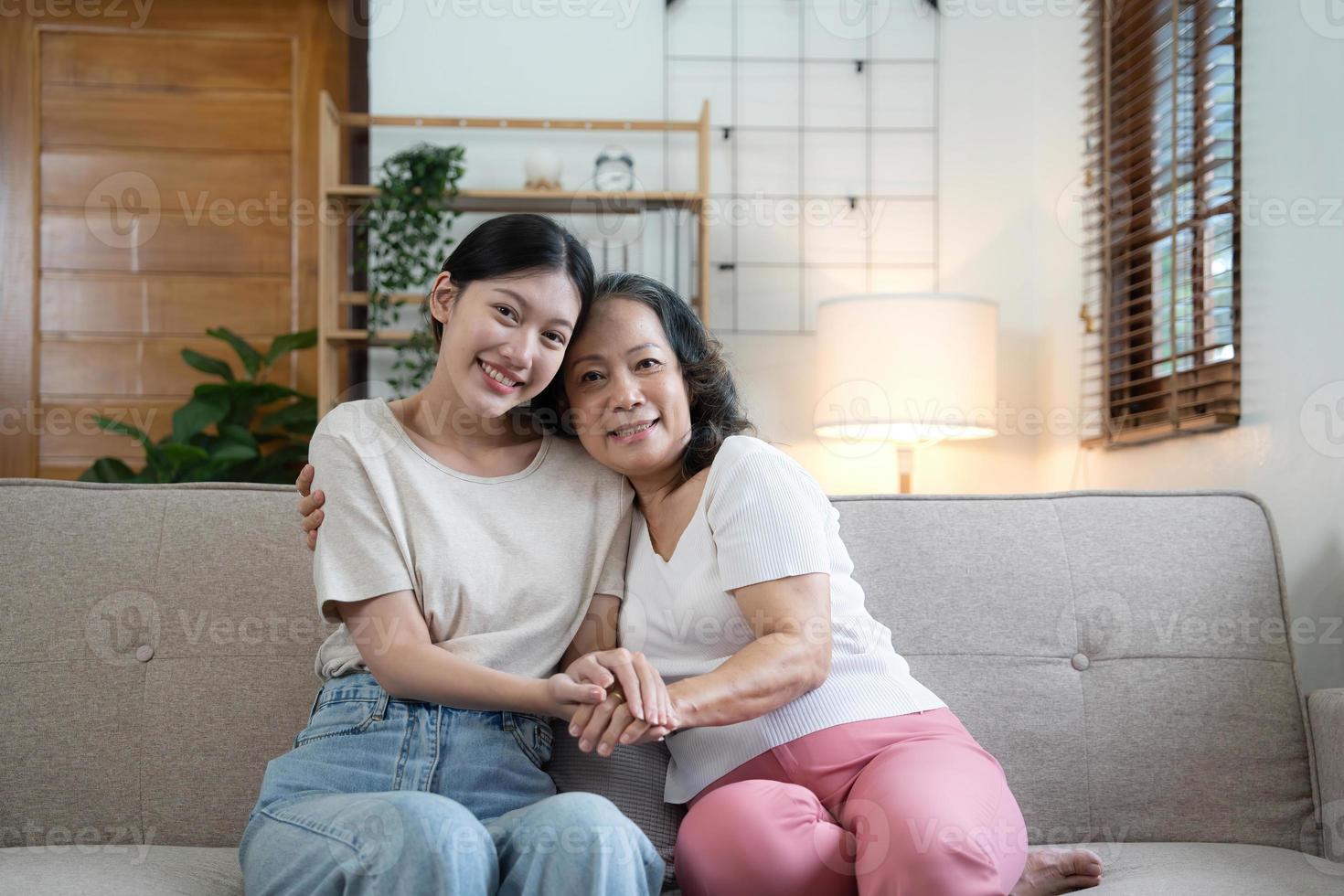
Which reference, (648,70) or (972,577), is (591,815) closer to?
(972,577)

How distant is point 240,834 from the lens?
1484mm

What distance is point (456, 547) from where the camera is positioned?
1.36 meters

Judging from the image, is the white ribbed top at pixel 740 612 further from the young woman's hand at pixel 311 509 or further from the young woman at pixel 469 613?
the young woman's hand at pixel 311 509

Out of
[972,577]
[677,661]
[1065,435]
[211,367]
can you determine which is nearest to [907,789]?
[677,661]

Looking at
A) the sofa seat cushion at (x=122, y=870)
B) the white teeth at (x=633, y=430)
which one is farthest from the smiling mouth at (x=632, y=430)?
the sofa seat cushion at (x=122, y=870)

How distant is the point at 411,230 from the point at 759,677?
2221mm

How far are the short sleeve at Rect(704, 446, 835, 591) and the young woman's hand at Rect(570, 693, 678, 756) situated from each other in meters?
0.21

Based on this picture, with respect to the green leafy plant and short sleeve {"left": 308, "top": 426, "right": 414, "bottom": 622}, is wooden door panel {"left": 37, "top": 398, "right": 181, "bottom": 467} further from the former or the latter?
short sleeve {"left": 308, "top": 426, "right": 414, "bottom": 622}

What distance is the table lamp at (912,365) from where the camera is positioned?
2.79m

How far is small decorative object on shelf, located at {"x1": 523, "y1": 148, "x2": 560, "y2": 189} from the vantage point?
317cm

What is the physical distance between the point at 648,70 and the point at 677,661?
7.92 feet

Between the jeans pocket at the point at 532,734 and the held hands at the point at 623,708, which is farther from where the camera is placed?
the jeans pocket at the point at 532,734

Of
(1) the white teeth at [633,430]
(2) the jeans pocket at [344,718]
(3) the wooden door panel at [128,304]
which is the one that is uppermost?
(3) the wooden door panel at [128,304]

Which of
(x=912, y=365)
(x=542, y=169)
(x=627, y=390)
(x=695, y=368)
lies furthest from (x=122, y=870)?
(x=542, y=169)
